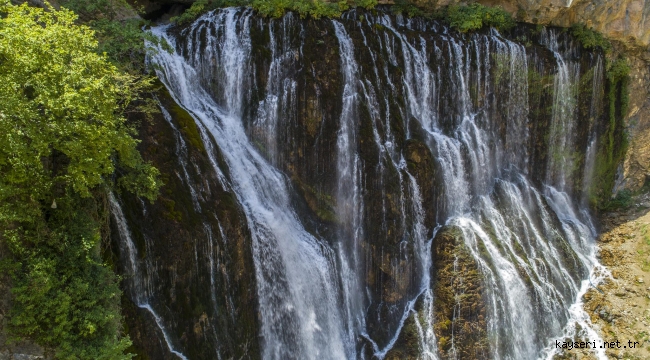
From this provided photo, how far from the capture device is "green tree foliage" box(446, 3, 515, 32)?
54.0 ft

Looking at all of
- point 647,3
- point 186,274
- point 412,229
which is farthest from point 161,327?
point 647,3

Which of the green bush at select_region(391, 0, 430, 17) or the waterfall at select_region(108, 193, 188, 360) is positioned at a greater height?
the green bush at select_region(391, 0, 430, 17)

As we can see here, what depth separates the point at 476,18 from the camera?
54.2ft

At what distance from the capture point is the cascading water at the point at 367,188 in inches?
471

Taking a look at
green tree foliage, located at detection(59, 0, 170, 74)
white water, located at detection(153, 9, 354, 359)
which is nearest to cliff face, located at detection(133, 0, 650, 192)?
green tree foliage, located at detection(59, 0, 170, 74)

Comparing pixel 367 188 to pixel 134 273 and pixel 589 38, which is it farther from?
pixel 589 38

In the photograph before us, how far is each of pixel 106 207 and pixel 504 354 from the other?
11033mm

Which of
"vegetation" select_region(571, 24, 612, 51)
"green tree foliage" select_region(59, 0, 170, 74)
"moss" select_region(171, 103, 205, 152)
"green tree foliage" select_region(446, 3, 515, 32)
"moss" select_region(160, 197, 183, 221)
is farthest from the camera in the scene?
"vegetation" select_region(571, 24, 612, 51)

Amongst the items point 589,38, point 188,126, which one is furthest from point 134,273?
point 589,38

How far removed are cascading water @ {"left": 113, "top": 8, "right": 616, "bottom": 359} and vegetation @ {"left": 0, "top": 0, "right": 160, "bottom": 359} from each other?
4.16 meters

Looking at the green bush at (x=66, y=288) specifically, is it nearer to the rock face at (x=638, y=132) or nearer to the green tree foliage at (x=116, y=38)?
the green tree foliage at (x=116, y=38)

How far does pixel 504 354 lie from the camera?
12.7 m

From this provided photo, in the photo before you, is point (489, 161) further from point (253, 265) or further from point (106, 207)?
point (106, 207)

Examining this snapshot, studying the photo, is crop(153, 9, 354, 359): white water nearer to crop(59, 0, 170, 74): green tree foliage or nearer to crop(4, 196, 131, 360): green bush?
crop(59, 0, 170, 74): green tree foliage
